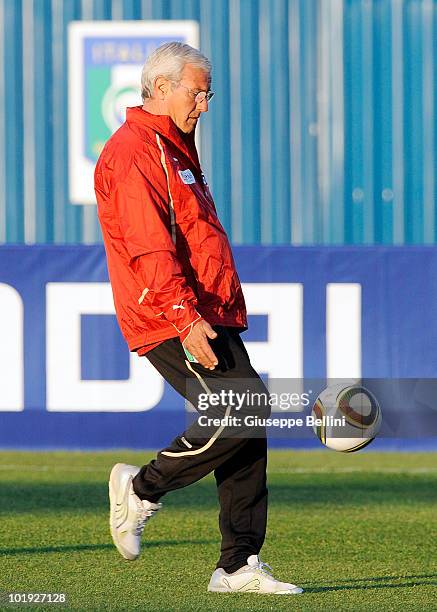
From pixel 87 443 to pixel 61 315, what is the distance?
964 millimetres

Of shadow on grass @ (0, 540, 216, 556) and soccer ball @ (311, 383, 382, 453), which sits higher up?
soccer ball @ (311, 383, 382, 453)

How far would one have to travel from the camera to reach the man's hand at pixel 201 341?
4594 mm

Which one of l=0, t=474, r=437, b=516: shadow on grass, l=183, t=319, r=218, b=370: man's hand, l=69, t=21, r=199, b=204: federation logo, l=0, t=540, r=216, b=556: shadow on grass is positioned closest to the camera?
l=183, t=319, r=218, b=370: man's hand

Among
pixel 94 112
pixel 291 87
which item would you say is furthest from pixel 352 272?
pixel 94 112

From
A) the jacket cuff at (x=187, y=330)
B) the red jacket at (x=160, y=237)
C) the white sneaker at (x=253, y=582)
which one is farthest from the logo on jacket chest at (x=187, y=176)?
the white sneaker at (x=253, y=582)

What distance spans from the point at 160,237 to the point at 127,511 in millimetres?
992

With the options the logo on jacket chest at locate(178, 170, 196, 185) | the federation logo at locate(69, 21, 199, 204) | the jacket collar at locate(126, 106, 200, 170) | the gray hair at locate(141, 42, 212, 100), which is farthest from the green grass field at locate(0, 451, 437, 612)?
the federation logo at locate(69, 21, 199, 204)

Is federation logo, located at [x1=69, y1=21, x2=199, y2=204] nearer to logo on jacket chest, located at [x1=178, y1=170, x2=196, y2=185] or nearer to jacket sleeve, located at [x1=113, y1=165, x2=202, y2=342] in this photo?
logo on jacket chest, located at [x1=178, y1=170, x2=196, y2=185]

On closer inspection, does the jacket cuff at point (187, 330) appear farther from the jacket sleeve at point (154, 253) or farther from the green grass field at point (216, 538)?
the green grass field at point (216, 538)

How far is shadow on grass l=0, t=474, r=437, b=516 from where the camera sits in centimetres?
809

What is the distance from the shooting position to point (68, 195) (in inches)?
672

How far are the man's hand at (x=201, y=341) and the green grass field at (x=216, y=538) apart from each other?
0.90 metres

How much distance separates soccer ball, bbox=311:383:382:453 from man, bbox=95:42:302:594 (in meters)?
0.46

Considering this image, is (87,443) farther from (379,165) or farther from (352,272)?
(379,165)
